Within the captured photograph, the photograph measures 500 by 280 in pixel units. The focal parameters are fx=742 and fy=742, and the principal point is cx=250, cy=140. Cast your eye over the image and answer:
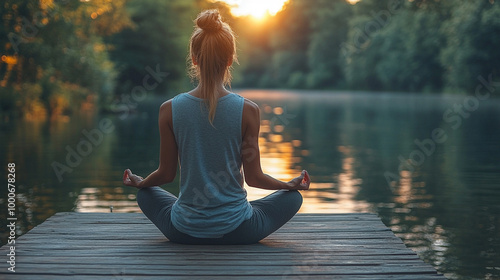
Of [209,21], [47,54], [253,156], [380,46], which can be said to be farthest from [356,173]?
[380,46]

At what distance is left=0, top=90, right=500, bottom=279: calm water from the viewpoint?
7.20 metres

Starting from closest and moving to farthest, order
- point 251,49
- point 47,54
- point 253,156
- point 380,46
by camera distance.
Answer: point 253,156 < point 47,54 < point 380,46 < point 251,49

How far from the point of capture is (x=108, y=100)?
1235 inches

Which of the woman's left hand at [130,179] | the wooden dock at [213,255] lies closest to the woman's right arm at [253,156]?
the wooden dock at [213,255]

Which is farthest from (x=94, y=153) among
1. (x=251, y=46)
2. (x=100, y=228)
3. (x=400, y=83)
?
(x=251, y=46)

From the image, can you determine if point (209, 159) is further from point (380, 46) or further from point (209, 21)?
point (380, 46)

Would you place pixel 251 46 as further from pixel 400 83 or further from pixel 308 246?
pixel 308 246

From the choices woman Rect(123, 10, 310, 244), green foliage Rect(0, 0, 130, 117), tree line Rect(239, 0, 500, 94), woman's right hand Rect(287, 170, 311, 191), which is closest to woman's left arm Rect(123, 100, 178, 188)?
woman Rect(123, 10, 310, 244)

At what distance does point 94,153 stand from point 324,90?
219ft

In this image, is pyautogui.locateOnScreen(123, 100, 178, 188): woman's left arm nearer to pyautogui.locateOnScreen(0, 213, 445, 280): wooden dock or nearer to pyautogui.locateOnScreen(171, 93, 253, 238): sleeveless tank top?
pyautogui.locateOnScreen(171, 93, 253, 238): sleeveless tank top

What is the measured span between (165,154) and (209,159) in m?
0.29

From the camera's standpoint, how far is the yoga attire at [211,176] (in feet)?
12.8

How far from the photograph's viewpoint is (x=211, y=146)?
395 centimetres

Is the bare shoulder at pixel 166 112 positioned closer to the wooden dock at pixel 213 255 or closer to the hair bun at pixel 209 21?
the hair bun at pixel 209 21
